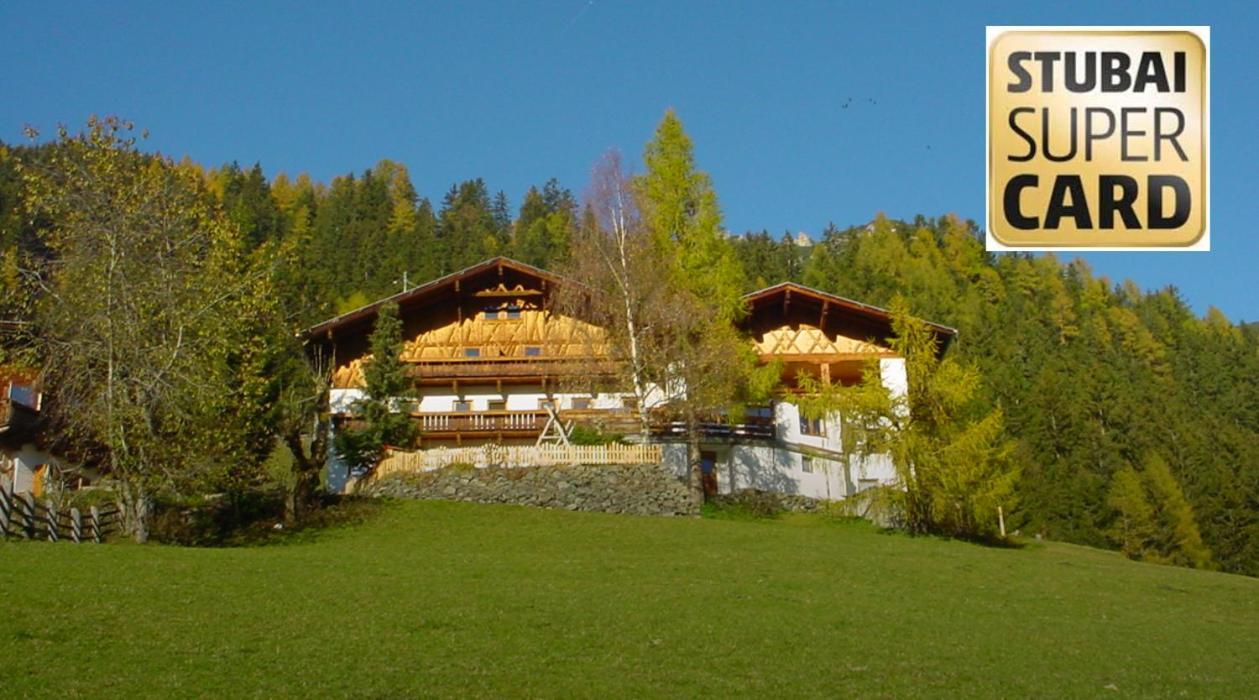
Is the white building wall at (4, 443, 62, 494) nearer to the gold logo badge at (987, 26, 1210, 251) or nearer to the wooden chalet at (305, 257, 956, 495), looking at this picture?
the wooden chalet at (305, 257, 956, 495)

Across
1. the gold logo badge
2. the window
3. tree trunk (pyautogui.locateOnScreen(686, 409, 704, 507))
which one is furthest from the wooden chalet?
the gold logo badge

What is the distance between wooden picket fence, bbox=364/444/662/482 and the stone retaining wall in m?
0.33

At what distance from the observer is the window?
148ft

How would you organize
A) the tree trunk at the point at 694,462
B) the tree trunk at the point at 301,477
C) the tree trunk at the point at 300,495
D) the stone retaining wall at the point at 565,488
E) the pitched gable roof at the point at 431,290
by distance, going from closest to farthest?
the tree trunk at the point at 301,477 → the tree trunk at the point at 300,495 → the stone retaining wall at the point at 565,488 → the tree trunk at the point at 694,462 → the pitched gable roof at the point at 431,290

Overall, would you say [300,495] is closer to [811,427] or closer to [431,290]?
[431,290]

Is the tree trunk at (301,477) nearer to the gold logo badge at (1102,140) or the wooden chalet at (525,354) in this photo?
the wooden chalet at (525,354)

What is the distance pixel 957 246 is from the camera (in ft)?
489

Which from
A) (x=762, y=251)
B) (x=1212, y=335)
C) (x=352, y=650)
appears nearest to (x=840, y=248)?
(x=762, y=251)

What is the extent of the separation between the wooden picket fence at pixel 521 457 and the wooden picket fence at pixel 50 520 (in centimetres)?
1009

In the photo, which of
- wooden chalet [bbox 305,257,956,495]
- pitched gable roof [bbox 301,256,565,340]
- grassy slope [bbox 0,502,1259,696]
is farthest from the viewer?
pitched gable roof [bbox 301,256,565,340]

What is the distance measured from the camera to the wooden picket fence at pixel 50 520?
28.6 meters

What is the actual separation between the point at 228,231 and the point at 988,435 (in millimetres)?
21518

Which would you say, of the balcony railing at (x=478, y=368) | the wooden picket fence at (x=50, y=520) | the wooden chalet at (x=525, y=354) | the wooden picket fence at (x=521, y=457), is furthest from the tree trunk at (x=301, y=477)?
the balcony railing at (x=478, y=368)

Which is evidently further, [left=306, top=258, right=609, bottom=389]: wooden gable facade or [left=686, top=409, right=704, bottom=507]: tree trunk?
[left=306, top=258, right=609, bottom=389]: wooden gable facade
